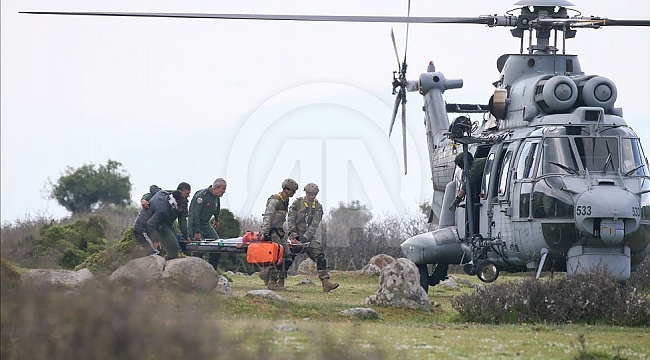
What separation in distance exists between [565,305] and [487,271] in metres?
3.05

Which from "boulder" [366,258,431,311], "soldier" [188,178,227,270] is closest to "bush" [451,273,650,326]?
"boulder" [366,258,431,311]

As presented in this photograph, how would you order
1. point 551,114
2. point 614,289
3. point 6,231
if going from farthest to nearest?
point 551,114, point 614,289, point 6,231

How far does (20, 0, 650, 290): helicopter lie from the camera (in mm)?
19828

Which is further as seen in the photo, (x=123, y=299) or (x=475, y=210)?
(x=475, y=210)

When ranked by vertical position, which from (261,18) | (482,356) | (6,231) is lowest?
(482,356)

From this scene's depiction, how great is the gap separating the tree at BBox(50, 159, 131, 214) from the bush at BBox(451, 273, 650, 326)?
50.4m

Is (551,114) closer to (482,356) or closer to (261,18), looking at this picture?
(261,18)

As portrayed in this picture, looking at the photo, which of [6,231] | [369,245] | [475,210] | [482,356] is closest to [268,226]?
[475,210]

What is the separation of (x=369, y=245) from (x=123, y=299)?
31397 mm

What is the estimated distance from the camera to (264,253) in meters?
23.2

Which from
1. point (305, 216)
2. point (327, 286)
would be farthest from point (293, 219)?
point (327, 286)

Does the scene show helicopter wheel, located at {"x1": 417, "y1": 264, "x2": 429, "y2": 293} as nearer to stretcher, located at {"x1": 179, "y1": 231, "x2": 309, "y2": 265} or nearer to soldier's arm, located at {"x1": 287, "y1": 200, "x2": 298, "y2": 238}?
stretcher, located at {"x1": 179, "y1": 231, "x2": 309, "y2": 265}

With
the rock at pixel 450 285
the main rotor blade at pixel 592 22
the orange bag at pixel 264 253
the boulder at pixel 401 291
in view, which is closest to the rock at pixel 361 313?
the boulder at pixel 401 291

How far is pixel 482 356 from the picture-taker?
13570mm
